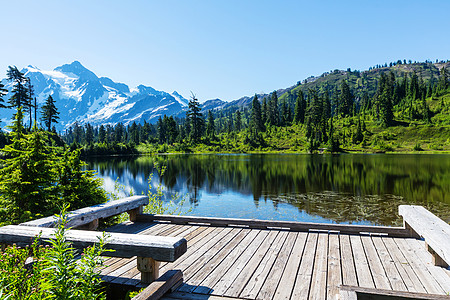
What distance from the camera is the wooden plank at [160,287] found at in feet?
10.5

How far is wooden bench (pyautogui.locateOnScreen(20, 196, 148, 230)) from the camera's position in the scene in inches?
198

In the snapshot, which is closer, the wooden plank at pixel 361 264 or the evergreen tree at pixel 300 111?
the wooden plank at pixel 361 264

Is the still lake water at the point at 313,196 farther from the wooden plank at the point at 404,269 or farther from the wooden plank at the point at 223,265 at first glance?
the wooden plank at the point at 404,269

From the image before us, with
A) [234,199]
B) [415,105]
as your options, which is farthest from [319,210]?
[415,105]

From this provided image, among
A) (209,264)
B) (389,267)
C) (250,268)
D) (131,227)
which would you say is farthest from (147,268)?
(389,267)

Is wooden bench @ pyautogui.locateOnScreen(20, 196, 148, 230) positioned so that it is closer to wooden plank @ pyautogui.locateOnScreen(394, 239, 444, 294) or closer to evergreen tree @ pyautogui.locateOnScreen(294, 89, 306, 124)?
wooden plank @ pyautogui.locateOnScreen(394, 239, 444, 294)

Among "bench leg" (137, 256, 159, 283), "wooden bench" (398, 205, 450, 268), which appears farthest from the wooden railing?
"wooden bench" (398, 205, 450, 268)

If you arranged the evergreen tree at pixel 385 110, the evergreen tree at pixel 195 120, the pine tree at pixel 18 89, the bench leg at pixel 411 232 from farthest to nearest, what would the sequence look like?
1. the evergreen tree at pixel 195 120
2. the evergreen tree at pixel 385 110
3. the pine tree at pixel 18 89
4. the bench leg at pixel 411 232

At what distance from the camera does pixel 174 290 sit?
12.2 feet

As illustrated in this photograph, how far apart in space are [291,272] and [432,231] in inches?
89.2

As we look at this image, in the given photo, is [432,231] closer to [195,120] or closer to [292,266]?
[292,266]

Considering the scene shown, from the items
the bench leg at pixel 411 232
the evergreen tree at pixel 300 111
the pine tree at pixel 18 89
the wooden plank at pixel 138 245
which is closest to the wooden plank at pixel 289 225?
the bench leg at pixel 411 232

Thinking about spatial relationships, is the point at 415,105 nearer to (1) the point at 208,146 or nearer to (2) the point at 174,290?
(1) the point at 208,146

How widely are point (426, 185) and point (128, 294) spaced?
82.4ft
